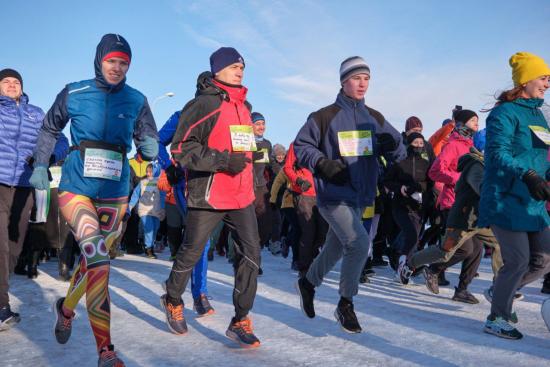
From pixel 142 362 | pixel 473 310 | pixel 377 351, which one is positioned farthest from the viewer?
pixel 473 310

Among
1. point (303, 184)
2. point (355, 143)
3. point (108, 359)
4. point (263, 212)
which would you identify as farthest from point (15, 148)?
point (263, 212)

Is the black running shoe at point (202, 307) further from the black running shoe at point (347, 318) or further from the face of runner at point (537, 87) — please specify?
the face of runner at point (537, 87)

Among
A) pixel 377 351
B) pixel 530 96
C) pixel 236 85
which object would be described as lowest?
pixel 377 351

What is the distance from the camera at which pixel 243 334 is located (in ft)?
12.1

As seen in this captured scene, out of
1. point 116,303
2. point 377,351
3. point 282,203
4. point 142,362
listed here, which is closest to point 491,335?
point 377,351

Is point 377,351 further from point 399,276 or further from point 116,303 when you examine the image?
point 399,276

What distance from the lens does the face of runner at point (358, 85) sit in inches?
175

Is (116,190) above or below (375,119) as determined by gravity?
below

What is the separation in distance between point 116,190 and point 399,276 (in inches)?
176

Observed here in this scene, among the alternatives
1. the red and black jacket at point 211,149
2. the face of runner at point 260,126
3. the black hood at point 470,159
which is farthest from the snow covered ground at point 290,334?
the face of runner at point 260,126

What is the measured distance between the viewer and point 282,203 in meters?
8.80

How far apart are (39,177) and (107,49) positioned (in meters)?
1.01

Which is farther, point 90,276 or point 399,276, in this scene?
point 399,276

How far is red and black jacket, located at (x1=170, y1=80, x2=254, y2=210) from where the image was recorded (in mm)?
3773
